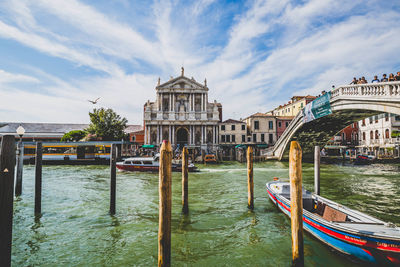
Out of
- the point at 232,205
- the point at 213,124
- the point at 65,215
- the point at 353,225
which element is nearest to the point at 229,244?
the point at 353,225

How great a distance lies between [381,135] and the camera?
82.9 feet

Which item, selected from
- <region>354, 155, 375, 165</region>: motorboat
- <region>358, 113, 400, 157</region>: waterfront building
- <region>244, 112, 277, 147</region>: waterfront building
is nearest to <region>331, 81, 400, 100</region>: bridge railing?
<region>354, 155, 375, 165</region>: motorboat

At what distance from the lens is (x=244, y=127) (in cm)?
3011

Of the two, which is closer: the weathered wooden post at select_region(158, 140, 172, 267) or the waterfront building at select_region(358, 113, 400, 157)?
the weathered wooden post at select_region(158, 140, 172, 267)

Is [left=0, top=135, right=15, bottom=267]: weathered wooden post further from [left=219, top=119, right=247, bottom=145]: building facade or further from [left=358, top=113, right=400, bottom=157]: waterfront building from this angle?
[left=219, top=119, right=247, bottom=145]: building facade

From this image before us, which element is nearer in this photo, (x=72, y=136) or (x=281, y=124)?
(x=72, y=136)

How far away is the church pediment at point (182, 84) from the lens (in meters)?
30.0

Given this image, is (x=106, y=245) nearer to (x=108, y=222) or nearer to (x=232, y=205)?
(x=108, y=222)

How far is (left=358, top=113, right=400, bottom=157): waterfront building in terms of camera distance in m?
23.2

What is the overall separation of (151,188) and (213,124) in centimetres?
2052

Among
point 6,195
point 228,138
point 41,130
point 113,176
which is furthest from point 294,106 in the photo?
point 41,130

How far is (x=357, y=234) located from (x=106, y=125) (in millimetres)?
27301

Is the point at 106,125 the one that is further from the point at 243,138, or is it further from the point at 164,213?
the point at 164,213

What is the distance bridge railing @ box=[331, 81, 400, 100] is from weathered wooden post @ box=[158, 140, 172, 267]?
8.38 meters
